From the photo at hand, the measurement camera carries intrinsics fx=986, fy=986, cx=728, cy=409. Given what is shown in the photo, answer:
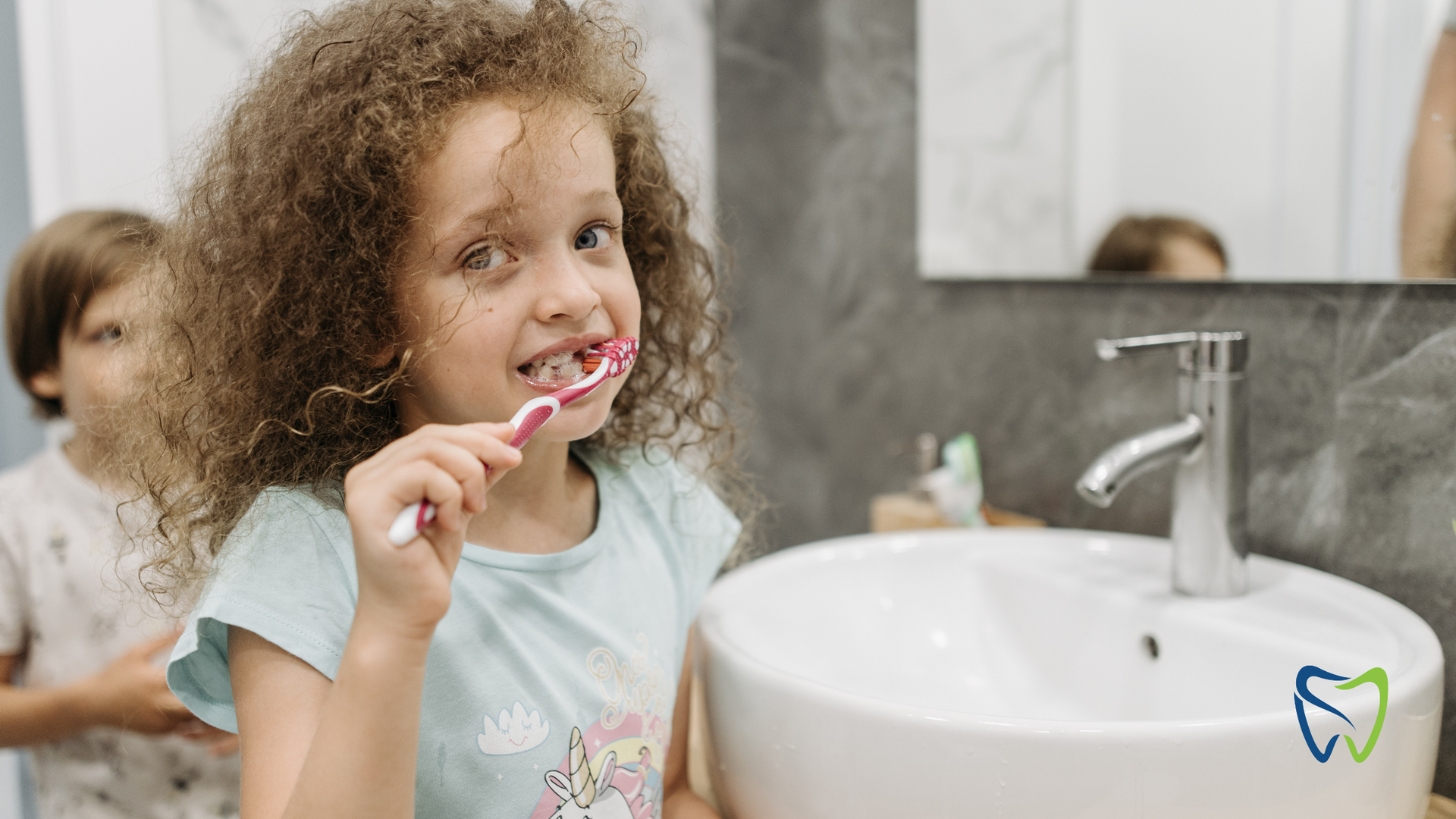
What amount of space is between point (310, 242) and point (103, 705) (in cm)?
60

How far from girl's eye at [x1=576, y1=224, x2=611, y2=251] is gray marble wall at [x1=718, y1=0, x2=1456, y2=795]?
1.77ft

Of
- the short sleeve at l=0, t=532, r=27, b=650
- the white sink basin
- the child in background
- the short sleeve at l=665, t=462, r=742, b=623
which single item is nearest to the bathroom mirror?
the white sink basin

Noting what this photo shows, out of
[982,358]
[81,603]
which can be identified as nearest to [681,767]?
[982,358]

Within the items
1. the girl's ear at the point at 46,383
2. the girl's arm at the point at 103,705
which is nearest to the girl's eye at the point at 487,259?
the girl's arm at the point at 103,705

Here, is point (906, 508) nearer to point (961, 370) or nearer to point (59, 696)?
→ point (961, 370)

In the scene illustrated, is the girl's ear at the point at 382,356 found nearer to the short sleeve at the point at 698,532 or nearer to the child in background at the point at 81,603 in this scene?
the short sleeve at the point at 698,532

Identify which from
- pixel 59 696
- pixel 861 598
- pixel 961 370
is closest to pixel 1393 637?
pixel 861 598

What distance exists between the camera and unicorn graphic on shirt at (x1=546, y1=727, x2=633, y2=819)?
2.05 ft

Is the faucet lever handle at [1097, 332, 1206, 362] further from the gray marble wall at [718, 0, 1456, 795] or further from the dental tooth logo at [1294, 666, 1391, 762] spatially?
the dental tooth logo at [1294, 666, 1391, 762]

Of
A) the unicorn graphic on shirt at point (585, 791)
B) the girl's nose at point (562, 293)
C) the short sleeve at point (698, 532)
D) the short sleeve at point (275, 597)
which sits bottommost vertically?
the unicorn graphic on shirt at point (585, 791)

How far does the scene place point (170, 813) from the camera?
95 cm

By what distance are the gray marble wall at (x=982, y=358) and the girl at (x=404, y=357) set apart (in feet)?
1.72

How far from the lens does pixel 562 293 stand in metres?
0.59

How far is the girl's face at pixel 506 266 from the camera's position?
576 millimetres
